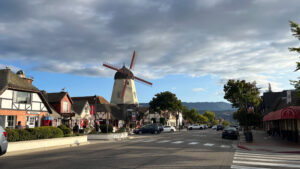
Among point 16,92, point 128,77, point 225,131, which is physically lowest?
point 225,131

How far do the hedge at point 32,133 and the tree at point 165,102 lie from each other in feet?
175

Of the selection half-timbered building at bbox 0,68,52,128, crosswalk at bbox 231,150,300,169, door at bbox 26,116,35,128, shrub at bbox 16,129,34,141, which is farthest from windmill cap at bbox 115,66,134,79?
crosswalk at bbox 231,150,300,169

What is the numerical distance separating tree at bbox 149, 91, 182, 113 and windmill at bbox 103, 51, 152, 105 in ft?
18.2

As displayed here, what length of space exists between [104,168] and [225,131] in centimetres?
2438

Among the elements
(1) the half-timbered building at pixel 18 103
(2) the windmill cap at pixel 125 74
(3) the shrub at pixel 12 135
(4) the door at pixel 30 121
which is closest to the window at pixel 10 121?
(1) the half-timbered building at pixel 18 103

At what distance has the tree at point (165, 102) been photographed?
73375 mm

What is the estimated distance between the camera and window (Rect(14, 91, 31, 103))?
3162 centimetres

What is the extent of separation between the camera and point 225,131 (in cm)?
3178

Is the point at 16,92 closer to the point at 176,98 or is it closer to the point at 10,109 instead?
the point at 10,109

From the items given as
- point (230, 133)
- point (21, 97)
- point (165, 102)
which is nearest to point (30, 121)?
point (21, 97)

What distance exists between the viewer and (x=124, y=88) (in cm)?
7062

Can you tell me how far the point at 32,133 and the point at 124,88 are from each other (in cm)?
5224

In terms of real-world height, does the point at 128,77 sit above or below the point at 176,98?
above

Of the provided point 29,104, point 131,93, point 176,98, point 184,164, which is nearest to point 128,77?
point 131,93
